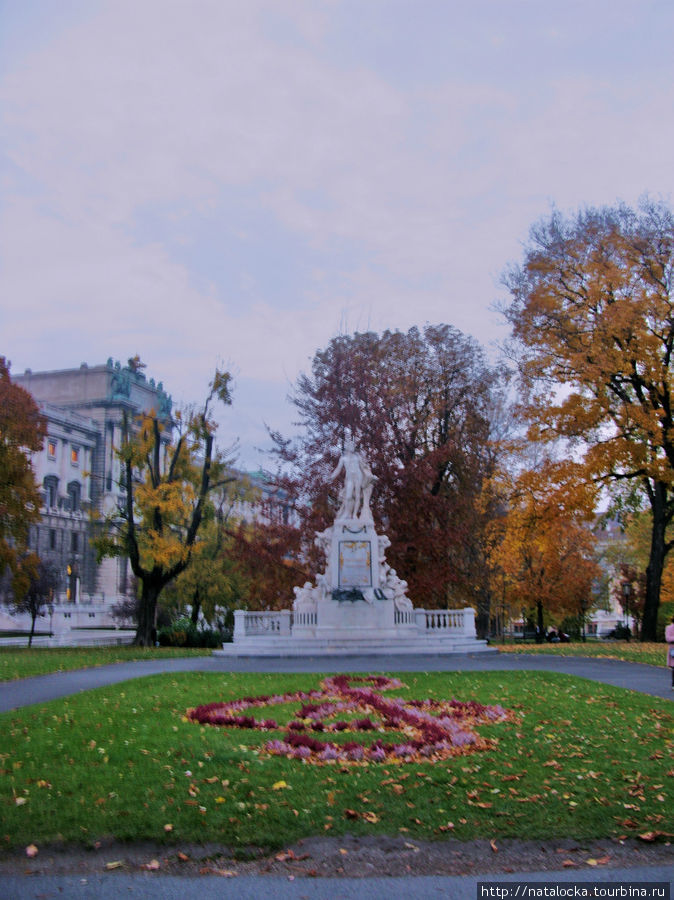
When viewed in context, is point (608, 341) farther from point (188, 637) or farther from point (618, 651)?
point (188, 637)

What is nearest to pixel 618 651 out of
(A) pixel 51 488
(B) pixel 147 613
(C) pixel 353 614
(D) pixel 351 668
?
(C) pixel 353 614

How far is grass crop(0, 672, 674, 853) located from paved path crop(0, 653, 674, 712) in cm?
396

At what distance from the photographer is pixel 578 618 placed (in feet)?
177

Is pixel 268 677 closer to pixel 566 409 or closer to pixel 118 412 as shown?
pixel 566 409

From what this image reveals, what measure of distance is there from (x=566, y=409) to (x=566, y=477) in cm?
226

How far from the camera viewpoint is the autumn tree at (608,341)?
25.7m

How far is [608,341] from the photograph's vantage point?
86.1ft

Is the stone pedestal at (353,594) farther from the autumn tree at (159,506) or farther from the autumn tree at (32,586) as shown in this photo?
the autumn tree at (32,586)

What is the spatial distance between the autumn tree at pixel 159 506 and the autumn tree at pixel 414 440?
6.17 m

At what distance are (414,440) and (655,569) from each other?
14.0 meters

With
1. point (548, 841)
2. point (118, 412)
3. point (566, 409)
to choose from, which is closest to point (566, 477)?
point (566, 409)

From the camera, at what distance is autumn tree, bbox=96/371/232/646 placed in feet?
107

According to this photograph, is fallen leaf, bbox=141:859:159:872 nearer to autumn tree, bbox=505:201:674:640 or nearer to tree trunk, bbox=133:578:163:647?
autumn tree, bbox=505:201:674:640

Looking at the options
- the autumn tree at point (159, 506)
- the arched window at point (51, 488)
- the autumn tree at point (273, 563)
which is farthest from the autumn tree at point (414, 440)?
the arched window at point (51, 488)
